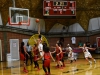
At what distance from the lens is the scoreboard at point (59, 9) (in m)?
24.5

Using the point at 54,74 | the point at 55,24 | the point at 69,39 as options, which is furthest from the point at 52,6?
the point at 54,74

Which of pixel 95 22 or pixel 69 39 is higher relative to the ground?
pixel 95 22

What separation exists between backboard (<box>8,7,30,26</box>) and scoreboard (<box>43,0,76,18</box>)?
7.08 ft

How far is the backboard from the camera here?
72.1 ft

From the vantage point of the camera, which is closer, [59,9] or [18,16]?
[18,16]

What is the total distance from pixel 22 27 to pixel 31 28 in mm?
1143

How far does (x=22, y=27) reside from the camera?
986 inches

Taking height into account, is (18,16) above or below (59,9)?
below

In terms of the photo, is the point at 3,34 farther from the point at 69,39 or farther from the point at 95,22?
the point at 95,22

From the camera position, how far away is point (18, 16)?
913 inches

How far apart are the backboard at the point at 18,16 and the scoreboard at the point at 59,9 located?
2.16 meters

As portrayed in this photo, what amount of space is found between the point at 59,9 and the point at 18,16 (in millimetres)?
4510

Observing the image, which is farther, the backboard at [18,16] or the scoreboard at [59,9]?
the scoreboard at [59,9]

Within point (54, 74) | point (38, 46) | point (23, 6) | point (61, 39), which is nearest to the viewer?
point (54, 74)
